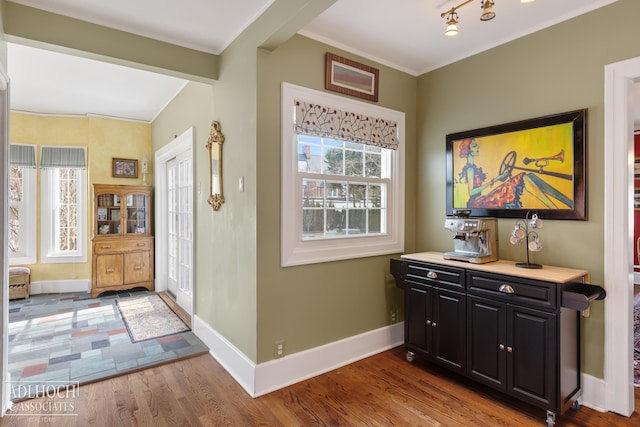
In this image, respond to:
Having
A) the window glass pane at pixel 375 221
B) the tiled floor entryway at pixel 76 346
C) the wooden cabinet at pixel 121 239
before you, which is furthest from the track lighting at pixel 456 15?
the wooden cabinet at pixel 121 239

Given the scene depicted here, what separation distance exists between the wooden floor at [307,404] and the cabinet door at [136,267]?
2763mm

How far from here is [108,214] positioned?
5172 mm

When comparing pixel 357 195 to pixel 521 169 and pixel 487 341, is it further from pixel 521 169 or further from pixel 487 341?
pixel 487 341

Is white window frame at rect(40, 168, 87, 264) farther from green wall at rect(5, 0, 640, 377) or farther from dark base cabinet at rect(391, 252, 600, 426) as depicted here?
dark base cabinet at rect(391, 252, 600, 426)

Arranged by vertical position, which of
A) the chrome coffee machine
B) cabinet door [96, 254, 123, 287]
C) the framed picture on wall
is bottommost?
cabinet door [96, 254, 123, 287]

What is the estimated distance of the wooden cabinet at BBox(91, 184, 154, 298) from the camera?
196 inches

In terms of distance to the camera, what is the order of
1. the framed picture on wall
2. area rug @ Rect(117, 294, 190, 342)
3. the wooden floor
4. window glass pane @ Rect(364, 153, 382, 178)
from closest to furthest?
the wooden floor
window glass pane @ Rect(364, 153, 382, 178)
area rug @ Rect(117, 294, 190, 342)
the framed picture on wall

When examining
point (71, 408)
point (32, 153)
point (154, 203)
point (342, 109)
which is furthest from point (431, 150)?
point (32, 153)

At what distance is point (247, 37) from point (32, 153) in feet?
14.6

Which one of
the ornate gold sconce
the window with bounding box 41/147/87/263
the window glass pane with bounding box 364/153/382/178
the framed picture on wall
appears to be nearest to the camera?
the ornate gold sconce

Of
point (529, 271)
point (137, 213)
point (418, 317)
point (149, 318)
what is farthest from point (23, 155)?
point (529, 271)

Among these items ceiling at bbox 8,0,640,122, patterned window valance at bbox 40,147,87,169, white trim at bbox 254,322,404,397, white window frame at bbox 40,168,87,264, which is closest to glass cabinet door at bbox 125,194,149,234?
white window frame at bbox 40,168,87,264

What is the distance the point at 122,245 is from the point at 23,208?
1.54 meters

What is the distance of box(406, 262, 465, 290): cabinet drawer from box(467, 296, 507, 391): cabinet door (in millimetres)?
154
